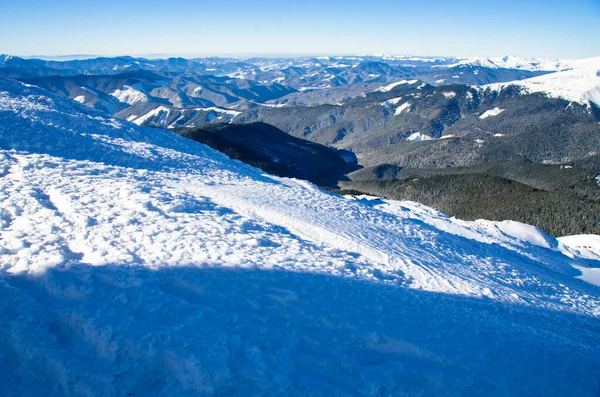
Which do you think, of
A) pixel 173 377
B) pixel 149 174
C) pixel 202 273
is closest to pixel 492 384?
pixel 173 377

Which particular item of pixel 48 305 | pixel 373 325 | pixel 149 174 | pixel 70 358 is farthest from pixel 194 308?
pixel 149 174

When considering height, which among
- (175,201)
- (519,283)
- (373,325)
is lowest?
(519,283)

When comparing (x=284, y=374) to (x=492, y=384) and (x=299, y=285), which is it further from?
(x=492, y=384)

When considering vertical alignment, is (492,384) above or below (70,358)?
below

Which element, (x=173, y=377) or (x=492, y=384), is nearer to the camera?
(x=173, y=377)

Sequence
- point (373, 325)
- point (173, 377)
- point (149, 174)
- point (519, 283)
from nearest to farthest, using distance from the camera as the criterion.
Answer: point (173, 377) → point (373, 325) → point (519, 283) → point (149, 174)

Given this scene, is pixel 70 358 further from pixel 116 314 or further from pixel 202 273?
pixel 202 273

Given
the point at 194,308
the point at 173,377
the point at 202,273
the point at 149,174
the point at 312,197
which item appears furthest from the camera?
the point at 312,197
